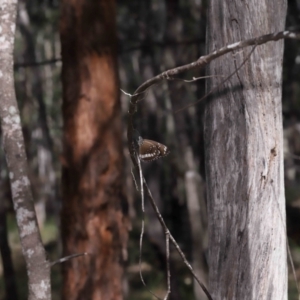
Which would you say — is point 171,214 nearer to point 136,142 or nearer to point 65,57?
point 65,57

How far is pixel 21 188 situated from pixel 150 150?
2.46 feet

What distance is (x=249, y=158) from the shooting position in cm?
182

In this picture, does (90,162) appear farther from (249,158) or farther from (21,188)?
(249,158)

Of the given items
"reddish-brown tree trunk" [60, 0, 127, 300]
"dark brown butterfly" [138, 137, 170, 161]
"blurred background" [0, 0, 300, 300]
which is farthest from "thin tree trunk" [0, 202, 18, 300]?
"dark brown butterfly" [138, 137, 170, 161]

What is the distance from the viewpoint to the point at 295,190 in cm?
1722

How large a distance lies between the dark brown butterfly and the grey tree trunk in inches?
7.5

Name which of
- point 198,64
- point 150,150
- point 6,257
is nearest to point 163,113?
point 6,257

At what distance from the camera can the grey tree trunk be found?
5.95ft

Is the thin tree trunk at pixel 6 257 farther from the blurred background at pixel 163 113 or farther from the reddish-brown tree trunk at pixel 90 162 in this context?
the reddish-brown tree trunk at pixel 90 162

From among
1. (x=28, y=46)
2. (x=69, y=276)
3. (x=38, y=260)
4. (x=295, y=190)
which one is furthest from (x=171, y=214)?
(x=38, y=260)

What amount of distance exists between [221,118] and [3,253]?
5.81 m

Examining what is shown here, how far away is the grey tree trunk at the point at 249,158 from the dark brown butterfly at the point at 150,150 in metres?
0.19

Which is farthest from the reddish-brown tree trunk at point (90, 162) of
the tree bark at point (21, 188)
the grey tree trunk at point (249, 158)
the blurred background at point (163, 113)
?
the grey tree trunk at point (249, 158)

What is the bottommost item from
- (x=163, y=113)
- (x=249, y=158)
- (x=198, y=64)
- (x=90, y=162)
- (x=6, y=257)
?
(x=6, y=257)
